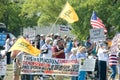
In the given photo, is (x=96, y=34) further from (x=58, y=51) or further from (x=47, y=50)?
(x=58, y=51)

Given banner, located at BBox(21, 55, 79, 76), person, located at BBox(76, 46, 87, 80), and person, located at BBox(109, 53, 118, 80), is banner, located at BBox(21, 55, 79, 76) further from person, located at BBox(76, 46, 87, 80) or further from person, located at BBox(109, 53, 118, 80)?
person, located at BBox(109, 53, 118, 80)

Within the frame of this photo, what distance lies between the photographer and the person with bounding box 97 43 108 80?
66.0 ft

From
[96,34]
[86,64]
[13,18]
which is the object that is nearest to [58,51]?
[86,64]

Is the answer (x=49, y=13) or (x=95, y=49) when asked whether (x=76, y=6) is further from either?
(x=95, y=49)

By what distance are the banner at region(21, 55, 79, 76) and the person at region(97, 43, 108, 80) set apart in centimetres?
211

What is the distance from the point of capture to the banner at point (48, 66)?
56.0 feet

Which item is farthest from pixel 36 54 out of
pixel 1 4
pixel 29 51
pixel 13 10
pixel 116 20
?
pixel 13 10

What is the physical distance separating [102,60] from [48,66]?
11.0ft

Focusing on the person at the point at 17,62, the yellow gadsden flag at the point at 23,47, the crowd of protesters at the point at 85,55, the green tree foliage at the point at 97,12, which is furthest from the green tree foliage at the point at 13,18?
the yellow gadsden flag at the point at 23,47

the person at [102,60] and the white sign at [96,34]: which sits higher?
the white sign at [96,34]

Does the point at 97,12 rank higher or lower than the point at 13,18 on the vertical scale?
lower

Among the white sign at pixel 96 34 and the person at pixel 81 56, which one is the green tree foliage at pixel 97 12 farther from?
the person at pixel 81 56

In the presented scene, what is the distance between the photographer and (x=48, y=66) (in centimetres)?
1775

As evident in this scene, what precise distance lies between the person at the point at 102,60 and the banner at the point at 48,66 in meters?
2.11
